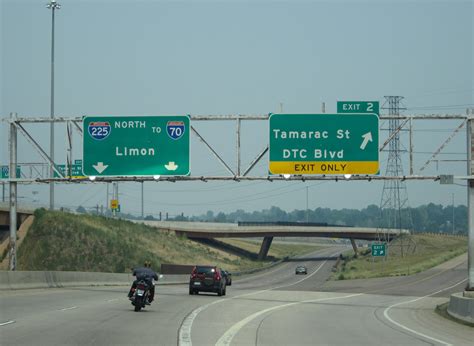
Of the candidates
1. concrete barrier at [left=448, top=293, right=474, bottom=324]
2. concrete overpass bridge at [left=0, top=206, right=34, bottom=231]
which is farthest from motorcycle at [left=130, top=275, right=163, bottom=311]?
concrete overpass bridge at [left=0, top=206, right=34, bottom=231]

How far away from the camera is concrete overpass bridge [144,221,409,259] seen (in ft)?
400

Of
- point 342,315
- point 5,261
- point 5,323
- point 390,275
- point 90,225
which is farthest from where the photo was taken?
point 90,225

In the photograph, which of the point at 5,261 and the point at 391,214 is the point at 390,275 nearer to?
the point at 391,214

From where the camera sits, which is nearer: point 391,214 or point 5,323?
point 5,323

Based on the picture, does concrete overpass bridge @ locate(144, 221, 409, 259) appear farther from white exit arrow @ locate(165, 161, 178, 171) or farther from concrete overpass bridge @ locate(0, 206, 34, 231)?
white exit arrow @ locate(165, 161, 178, 171)

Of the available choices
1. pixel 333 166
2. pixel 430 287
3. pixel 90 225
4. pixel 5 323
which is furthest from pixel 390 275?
pixel 5 323

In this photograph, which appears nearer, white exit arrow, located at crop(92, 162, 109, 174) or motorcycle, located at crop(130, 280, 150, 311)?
motorcycle, located at crop(130, 280, 150, 311)

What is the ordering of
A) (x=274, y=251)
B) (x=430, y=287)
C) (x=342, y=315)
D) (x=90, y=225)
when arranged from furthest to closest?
1. (x=274, y=251)
2. (x=90, y=225)
3. (x=430, y=287)
4. (x=342, y=315)

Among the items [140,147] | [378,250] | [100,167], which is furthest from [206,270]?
[378,250]

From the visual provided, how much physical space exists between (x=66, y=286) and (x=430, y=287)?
30.2m

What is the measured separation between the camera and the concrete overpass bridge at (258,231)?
12188cm

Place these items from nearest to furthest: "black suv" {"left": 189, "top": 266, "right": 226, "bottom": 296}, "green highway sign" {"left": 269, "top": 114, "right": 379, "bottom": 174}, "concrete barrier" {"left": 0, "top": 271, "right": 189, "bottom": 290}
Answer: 1. "green highway sign" {"left": 269, "top": 114, "right": 379, "bottom": 174}
2. "concrete barrier" {"left": 0, "top": 271, "right": 189, "bottom": 290}
3. "black suv" {"left": 189, "top": 266, "right": 226, "bottom": 296}

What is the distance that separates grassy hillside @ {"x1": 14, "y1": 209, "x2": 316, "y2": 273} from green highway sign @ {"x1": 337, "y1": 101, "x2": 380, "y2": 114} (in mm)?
48902

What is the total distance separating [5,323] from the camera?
19469mm
